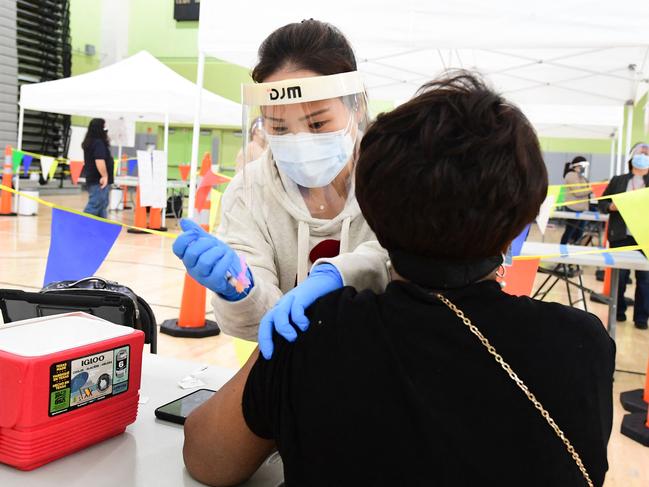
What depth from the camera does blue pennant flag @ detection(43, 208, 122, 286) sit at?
2445 mm

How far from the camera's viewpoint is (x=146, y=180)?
20.9ft

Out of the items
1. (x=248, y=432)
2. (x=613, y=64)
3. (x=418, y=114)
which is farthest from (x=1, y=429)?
(x=613, y=64)

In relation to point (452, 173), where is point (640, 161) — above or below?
above

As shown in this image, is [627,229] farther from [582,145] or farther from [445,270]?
[582,145]

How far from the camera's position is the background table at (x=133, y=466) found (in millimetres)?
988

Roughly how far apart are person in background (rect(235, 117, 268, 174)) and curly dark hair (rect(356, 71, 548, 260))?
0.65 metres

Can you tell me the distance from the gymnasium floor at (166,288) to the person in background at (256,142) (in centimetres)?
216

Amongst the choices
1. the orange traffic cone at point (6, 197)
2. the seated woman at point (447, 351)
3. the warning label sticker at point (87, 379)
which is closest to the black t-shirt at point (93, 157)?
the orange traffic cone at point (6, 197)

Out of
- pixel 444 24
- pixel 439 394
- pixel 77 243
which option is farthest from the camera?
pixel 444 24

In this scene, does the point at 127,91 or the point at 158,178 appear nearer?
the point at 158,178

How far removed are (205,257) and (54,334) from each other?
1.08 feet

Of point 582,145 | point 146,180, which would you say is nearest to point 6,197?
point 146,180

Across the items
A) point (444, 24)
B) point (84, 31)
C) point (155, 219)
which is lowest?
point (155, 219)

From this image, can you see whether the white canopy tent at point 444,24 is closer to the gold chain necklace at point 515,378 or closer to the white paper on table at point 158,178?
the white paper on table at point 158,178
